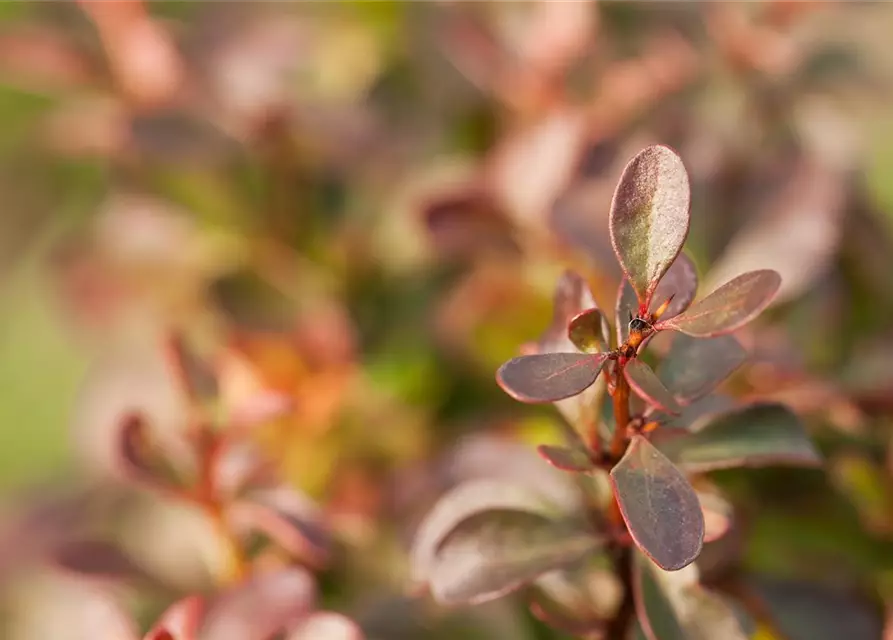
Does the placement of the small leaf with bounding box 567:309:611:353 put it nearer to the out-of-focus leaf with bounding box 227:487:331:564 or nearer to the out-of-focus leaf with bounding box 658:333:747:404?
the out-of-focus leaf with bounding box 658:333:747:404

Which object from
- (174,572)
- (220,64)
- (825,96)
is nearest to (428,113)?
(220,64)

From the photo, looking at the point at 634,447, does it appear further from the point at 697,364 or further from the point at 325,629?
the point at 325,629

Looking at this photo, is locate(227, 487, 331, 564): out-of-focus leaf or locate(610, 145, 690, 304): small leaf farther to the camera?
locate(227, 487, 331, 564): out-of-focus leaf

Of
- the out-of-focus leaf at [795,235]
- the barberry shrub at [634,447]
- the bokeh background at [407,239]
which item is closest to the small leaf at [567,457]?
the barberry shrub at [634,447]

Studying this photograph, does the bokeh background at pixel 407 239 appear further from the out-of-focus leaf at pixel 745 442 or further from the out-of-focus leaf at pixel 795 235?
the out-of-focus leaf at pixel 745 442

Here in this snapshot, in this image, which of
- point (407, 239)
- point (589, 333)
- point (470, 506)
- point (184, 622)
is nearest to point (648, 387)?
point (589, 333)

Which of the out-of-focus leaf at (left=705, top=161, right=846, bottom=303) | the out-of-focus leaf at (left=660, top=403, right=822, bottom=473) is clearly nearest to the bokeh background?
the out-of-focus leaf at (left=705, top=161, right=846, bottom=303)

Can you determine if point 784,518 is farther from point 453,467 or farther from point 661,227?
point 661,227
